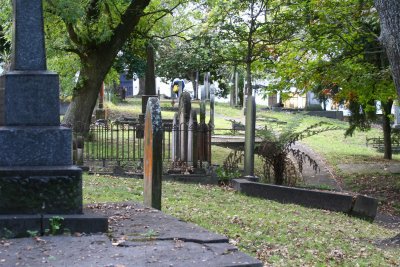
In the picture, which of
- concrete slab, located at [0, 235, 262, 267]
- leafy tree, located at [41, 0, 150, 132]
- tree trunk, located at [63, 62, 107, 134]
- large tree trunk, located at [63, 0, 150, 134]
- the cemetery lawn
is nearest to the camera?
concrete slab, located at [0, 235, 262, 267]

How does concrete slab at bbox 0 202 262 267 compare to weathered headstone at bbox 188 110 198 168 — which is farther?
weathered headstone at bbox 188 110 198 168

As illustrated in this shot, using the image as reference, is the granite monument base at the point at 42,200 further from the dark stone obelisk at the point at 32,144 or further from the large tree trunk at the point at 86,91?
the large tree trunk at the point at 86,91

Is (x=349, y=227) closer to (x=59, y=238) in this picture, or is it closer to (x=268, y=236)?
(x=268, y=236)

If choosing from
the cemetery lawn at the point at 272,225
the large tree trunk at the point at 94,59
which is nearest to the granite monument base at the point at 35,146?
the cemetery lawn at the point at 272,225

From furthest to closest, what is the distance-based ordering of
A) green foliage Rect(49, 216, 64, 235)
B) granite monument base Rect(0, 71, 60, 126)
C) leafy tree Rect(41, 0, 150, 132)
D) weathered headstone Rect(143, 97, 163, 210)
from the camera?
leafy tree Rect(41, 0, 150, 132), weathered headstone Rect(143, 97, 163, 210), granite monument base Rect(0, 71, 60, 126), green foliage Rect(49, 216, 64, 235)

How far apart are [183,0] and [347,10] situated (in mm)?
6538

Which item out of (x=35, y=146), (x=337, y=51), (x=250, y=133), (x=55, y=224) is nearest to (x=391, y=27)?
(x=250, y=133)

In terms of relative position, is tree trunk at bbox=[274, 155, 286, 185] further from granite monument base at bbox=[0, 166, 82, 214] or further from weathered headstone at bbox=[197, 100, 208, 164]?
granite monument base at bbox=[0, 166, 82, 214]

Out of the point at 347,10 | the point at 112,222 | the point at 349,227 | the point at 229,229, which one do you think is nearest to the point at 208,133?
the point at 347,10

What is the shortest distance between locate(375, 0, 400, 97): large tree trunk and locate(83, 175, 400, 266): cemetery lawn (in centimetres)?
271

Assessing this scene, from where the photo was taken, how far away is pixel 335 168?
24375 mm

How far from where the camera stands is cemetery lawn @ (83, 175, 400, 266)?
8188 millimetres

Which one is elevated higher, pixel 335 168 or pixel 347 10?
pixel 347 10

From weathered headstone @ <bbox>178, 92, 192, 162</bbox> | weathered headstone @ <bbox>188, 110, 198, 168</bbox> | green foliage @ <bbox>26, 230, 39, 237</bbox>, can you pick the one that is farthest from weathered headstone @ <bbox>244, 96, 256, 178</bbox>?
green foliage @ <bbox>26, 230, 39, 237</bbox>
